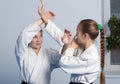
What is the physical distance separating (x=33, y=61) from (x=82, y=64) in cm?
29

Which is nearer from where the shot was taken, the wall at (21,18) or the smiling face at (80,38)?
the smiling face at (80,38)

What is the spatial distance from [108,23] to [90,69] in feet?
3.41

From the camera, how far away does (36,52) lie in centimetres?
151

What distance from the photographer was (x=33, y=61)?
1.47 meters

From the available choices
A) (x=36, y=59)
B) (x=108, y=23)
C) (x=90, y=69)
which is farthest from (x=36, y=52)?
(x=108, y=23)

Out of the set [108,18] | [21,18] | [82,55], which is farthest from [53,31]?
[108,18]

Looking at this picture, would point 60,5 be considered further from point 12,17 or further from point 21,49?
point 21,49

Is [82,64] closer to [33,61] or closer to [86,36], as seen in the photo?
[86,36]

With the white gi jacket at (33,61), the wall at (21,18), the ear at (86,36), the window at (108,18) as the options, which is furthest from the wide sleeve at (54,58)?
the window at (108,18)

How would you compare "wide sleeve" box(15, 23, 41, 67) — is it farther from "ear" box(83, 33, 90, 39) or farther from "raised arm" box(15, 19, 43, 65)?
"ear" box(83, 33, 90, 39)

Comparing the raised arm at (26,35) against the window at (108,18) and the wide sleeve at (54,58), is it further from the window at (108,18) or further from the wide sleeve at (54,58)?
the window at (108,18)

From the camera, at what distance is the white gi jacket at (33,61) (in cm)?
138

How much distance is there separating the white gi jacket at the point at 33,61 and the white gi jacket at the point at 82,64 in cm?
17

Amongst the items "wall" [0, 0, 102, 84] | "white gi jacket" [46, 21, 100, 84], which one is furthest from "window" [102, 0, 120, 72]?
"white gi jacket" [46, 21, 100, 84]
